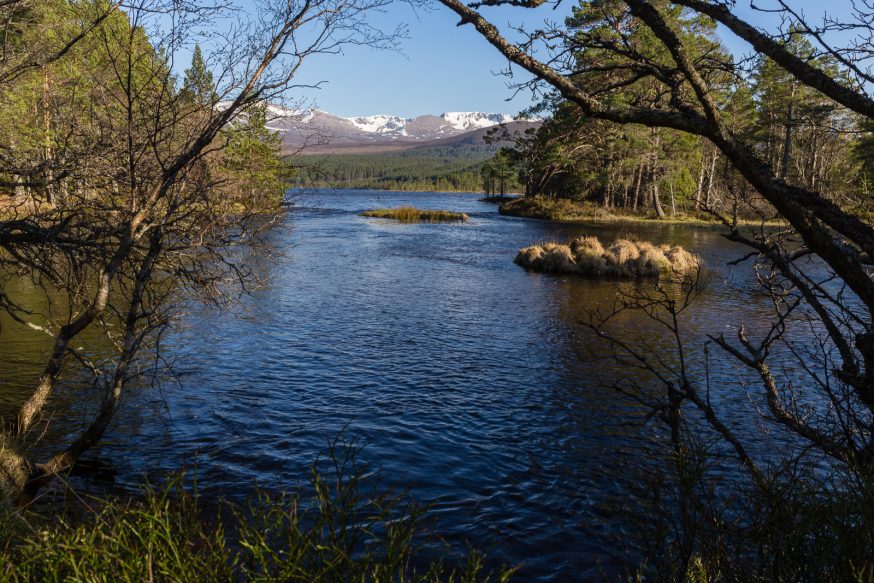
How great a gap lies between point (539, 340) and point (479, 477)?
26.7ft

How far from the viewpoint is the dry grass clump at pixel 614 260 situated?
89.9 feet

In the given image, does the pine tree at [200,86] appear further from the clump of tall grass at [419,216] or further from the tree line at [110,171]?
the clump of tall grass at [419,216]

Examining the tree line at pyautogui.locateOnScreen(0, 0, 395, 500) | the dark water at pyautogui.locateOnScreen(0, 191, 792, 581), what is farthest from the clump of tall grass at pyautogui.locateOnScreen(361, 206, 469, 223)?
the tree line at pyautogui.locateOnScreen(0, 0, 395, 500)

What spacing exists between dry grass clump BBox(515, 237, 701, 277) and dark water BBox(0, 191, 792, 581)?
5.35m

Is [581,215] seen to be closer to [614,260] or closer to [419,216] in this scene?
[419,216]

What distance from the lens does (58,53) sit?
20.1ft

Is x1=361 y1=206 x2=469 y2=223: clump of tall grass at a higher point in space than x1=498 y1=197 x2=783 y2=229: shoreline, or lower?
lower

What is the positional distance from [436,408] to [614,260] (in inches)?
762

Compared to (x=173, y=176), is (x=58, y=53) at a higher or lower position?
higher

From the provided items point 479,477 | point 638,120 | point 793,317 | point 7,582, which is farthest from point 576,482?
point 793,317

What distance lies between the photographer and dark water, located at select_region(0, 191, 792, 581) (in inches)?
299

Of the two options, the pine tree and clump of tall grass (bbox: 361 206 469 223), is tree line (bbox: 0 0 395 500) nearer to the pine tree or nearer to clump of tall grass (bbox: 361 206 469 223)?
the pine tree

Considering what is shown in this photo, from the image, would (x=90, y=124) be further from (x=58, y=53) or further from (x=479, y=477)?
(x=479, y=477)

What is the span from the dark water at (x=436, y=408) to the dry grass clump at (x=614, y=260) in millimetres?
5348
